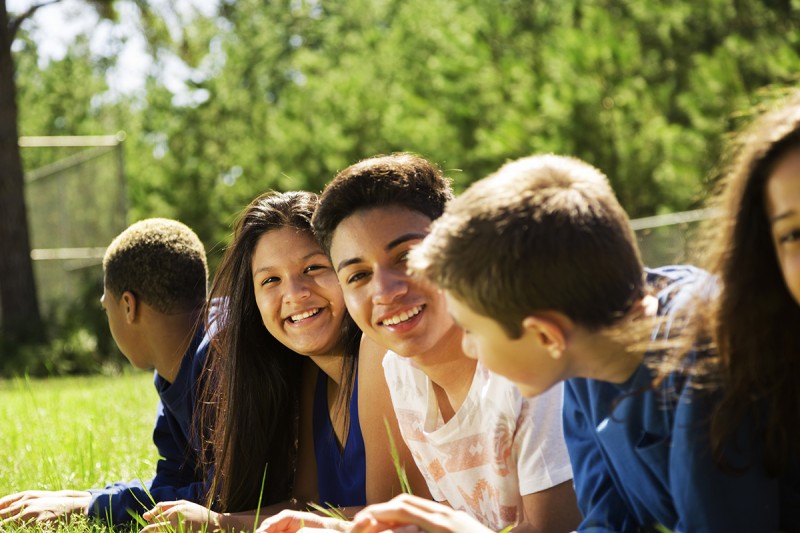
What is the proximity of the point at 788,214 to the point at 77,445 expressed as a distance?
3.70 meters

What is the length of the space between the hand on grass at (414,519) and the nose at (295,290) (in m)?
1.20

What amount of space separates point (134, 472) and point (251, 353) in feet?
4.17

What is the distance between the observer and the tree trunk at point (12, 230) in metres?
13.8

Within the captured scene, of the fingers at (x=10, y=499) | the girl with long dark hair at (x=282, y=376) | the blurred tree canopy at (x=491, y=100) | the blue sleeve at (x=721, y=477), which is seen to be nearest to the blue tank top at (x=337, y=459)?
the girl with long dark hair at (x=282, y=376)

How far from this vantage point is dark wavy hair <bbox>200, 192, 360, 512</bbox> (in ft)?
11.8

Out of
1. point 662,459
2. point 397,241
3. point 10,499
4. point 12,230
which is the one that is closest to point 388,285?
point 397,241

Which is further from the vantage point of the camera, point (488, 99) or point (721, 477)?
point (488, 99)

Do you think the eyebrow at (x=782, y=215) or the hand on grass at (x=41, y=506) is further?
the hand on grass at (x=41, y=506)

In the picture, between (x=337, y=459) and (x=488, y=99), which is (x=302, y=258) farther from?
(x=488, y=99)

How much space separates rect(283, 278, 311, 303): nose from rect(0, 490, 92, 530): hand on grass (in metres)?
1.03

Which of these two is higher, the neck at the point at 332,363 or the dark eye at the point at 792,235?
the dark eye at the point at 792,235

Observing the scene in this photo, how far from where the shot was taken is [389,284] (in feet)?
9.62

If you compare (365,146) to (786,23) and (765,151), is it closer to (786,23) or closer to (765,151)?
(786,23)

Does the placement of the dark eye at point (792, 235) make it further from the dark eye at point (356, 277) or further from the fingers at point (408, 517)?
the dark eye at point (356, 277)
